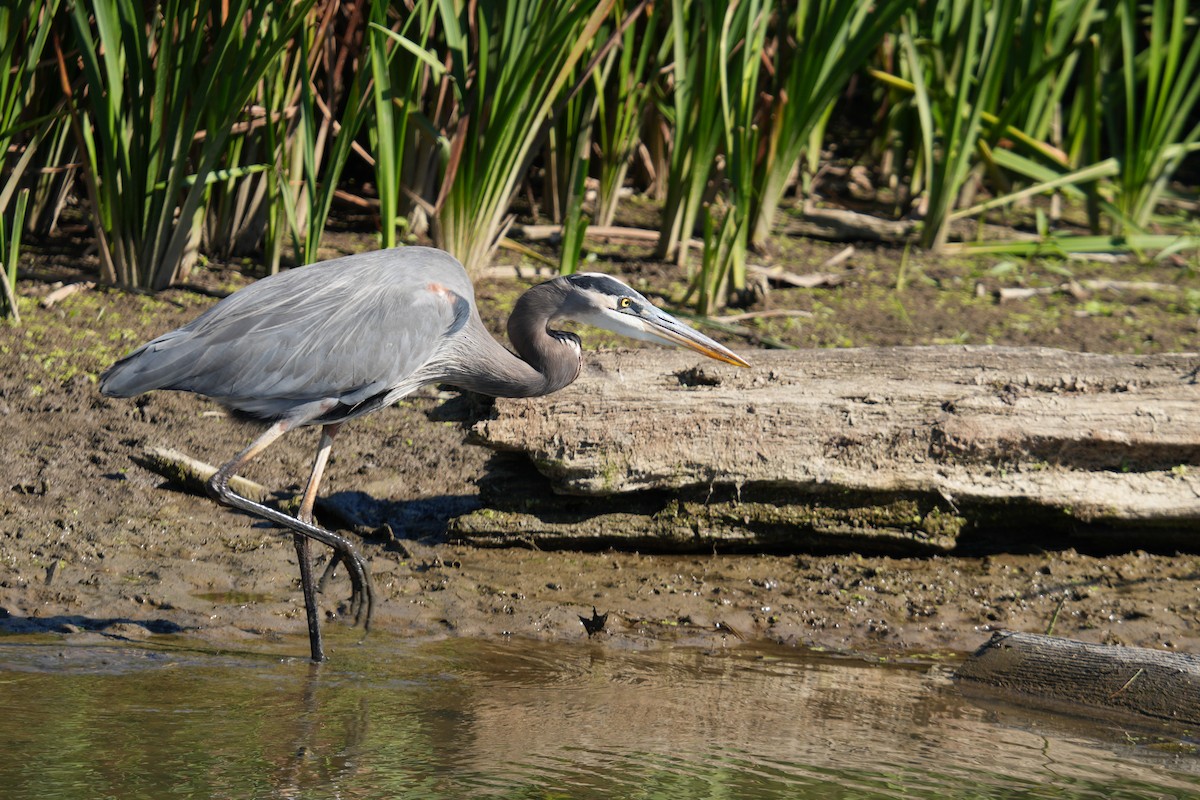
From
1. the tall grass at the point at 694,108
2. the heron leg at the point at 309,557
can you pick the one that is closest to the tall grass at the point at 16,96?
the heron leg at the point at 309,557

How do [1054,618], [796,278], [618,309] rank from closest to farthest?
[1054,618], [618,309], [796,278]

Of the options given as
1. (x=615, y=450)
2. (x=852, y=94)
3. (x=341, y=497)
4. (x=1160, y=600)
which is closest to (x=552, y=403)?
(x=615, y=450)

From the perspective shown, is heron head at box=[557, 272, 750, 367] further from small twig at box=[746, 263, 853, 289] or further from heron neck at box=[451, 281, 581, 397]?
small twig at box=[746, 263, 853, 289]

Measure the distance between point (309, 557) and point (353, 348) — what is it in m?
0.65

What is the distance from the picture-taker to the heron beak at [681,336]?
432 cm

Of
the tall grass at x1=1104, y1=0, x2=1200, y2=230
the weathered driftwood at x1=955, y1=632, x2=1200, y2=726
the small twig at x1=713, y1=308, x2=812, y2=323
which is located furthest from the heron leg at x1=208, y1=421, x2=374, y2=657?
the tall grass at x1=1104, y1=0, x2=1200, y2=230

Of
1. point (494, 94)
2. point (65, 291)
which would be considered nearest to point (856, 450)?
point (494, 94)

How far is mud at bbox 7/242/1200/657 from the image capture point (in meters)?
4.10

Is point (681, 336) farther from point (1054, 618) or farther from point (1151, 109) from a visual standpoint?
point (1151, 109)

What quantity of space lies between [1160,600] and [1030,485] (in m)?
0.55

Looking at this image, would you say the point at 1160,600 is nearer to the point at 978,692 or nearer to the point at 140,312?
the point at 978,692

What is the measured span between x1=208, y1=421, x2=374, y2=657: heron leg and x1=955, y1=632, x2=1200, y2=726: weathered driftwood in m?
1.74

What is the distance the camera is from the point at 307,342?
410cm

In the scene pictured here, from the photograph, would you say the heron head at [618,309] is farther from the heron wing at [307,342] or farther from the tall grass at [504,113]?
the tall grass at [504,113]
